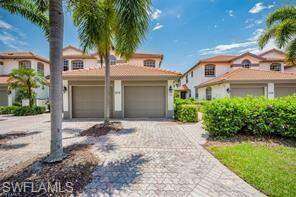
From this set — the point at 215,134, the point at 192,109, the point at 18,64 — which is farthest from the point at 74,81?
the point at 18,64

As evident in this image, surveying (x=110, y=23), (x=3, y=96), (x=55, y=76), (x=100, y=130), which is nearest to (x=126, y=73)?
(x=110, y=23)

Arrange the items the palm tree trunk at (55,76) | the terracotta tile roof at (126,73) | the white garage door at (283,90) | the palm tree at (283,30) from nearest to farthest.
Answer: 1. the palm tree trunk at (55,76)
2. the palm tree at (283,30)
3. the terracotta tile roof at (126,73)
4. the white garage door at (283,90)

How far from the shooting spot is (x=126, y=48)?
347 inches

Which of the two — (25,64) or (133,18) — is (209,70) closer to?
(133,18)

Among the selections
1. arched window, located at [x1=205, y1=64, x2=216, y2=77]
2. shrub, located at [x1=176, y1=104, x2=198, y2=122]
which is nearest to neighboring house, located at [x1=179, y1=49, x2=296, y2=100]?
arched window, located at [x1=205, y1=64, x2=216, y2=77]

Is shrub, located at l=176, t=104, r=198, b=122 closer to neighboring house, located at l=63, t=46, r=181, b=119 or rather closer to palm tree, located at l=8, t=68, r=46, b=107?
neighboring house, located at l=63, t=46, r=181, b=119

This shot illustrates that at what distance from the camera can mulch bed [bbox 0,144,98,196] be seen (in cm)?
398

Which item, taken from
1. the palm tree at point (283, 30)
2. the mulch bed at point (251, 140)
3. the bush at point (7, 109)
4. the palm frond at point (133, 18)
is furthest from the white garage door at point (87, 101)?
the palm tree at point (283, 30)

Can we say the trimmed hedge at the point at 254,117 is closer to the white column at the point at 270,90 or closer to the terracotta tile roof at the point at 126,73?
the terracotta tile roof at the point at 126,73

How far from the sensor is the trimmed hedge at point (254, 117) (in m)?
8.02

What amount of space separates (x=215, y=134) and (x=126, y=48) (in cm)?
575

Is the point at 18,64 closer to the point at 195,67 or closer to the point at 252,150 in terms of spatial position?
the point at 195,67

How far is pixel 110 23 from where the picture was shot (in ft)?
30.7

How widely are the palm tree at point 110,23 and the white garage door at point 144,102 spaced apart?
5777 millimetres
